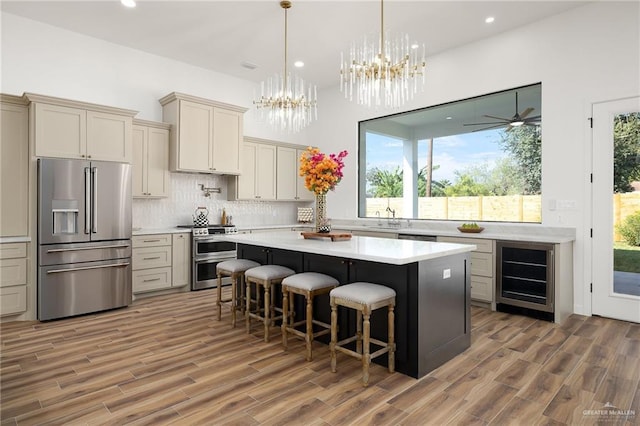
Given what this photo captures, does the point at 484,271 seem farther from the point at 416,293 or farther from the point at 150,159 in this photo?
the point at 150,159

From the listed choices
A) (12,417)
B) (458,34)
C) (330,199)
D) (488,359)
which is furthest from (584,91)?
(12,417)

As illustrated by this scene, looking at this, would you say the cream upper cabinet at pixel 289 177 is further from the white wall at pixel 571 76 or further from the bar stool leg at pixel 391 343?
the bar stool leg at pixel 391 343

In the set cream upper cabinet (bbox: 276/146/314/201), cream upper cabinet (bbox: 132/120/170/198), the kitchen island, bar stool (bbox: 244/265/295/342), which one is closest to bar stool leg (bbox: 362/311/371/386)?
the kitchen island

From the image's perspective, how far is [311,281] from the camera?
3.09m

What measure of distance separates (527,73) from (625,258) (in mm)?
2487

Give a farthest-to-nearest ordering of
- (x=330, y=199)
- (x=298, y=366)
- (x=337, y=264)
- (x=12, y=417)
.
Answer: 1. (x=330, y=199)
2. (x=337, y=264)
3. (x=298, y=366)
4. (x=12, y=417)

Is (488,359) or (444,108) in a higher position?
(444,108)

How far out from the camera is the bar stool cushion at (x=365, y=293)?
8.53ft

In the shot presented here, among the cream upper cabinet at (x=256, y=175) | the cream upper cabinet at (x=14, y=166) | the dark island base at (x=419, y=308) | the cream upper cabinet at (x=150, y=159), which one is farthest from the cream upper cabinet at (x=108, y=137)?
the dark island base at (x=419, y=308)

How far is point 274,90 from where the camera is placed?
22.6 feet

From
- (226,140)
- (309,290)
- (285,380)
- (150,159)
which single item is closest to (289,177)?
(226,140)

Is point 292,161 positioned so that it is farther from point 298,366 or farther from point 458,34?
point 298,366

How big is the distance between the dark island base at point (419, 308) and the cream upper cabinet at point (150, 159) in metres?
3.13

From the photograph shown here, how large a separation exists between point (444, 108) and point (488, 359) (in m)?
3.93
